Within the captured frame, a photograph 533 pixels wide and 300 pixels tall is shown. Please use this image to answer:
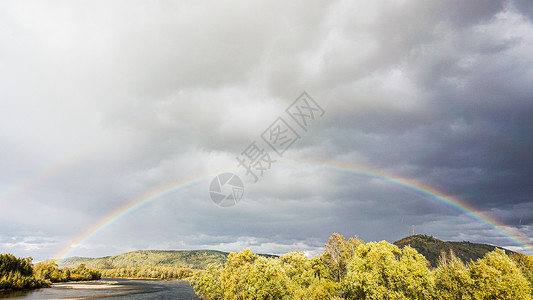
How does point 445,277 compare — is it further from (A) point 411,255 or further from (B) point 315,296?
(B) point 315,296

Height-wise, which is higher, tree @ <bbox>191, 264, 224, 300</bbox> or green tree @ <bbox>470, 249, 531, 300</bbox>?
green tree @ <bbox>470, 249, 531, 300</bbox>

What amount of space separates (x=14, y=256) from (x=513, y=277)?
199 m

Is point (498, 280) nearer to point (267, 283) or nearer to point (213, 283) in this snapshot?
point (267, 283)

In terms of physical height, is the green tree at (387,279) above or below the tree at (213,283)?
above

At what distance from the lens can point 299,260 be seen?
3684 inches

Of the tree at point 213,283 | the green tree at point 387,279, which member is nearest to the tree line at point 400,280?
the green tree at point 387,279

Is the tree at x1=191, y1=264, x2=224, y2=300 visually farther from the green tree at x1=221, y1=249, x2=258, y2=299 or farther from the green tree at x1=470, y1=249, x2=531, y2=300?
the green tree at x1=470, y1=249, x2=531, y2=300

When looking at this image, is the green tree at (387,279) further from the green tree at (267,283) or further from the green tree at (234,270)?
the green tree at (234,270)

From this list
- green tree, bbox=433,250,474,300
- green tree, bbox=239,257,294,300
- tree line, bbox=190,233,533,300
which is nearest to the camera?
tree line, bbox=190,233,533,300

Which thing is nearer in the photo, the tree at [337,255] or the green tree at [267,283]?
the green tree at [267,283]

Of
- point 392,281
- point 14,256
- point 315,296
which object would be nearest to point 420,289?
point 392,281

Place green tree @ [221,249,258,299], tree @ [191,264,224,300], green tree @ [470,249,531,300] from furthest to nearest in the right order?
tree @ [191,264,224,300] < green tree @ [221,249,258,299] < green tree @ [470,249,531,300]


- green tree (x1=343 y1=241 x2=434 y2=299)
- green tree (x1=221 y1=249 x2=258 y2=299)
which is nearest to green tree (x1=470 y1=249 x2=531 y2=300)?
green tree (x1=343 y1=241 x2=434 y2=299)

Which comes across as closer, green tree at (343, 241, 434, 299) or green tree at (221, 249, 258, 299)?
green tree at (343, 241, 434, 299)
